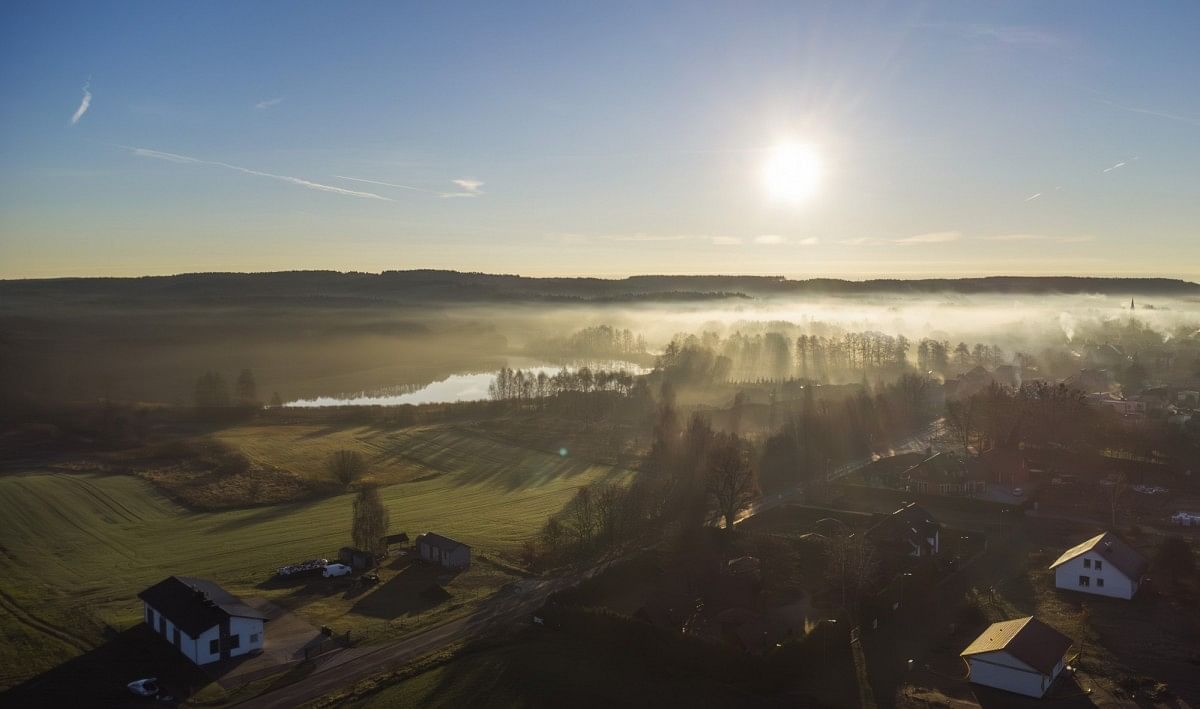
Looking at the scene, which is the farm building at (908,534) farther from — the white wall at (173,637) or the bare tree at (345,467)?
the bare tree at (345,467)

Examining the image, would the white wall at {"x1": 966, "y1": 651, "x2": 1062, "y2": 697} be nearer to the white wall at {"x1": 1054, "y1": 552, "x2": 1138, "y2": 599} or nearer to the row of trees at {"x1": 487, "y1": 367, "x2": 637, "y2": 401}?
the white wall at {"x1": 1054, "y1": 552, "x2": 1138, "y2": 599}

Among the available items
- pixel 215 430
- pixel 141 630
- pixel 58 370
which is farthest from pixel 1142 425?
pixel 58 370

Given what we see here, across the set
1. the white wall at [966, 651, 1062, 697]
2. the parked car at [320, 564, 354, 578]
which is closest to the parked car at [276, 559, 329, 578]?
the parked car at [320, 564, 354, 578]

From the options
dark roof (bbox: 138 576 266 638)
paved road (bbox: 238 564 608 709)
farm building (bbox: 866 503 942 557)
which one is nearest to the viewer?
paved road (bbox: 238 564 608 709)

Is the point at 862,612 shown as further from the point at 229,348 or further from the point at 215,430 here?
the point at 229,348

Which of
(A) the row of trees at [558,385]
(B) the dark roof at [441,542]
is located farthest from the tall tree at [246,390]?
(B) the dark roof at [441,542]
